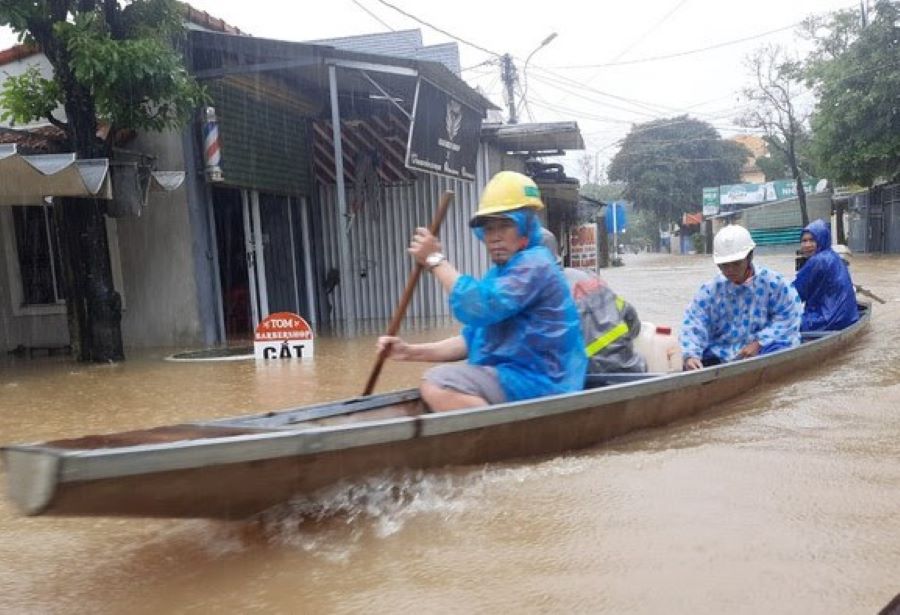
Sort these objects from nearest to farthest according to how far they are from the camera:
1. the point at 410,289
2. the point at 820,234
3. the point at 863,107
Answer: the point at 410,289, the point at 820,234, the point at 863,107

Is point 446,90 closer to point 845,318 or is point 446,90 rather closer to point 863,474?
point 845,318

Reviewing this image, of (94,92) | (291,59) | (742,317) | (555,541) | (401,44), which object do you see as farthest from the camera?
(401,44)

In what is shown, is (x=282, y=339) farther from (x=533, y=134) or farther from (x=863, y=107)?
(x=863, y=107)

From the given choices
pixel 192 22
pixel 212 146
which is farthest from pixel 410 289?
pixel 192 22

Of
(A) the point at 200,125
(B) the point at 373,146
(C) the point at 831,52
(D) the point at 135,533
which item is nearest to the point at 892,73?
(C) the point at 831,52

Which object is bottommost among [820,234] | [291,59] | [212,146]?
[820,234]

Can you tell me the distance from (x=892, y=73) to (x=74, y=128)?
2062 cm

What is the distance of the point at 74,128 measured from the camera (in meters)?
7.31

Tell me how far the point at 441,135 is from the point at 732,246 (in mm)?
5069

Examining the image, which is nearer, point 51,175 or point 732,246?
point 732,246

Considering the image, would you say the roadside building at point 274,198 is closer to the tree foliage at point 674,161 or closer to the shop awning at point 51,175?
the shop awning at point 51,175

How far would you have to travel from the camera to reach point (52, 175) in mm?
6293

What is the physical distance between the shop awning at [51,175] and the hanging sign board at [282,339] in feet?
6.21

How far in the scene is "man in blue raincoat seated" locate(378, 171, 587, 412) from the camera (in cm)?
318
